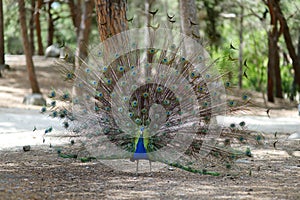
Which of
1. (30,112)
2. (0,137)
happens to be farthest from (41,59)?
(0,137)

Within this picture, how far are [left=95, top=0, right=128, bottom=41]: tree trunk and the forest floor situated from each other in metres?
2.35

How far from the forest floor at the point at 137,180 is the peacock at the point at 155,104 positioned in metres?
0.27

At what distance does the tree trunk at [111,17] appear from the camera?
33.2 feet

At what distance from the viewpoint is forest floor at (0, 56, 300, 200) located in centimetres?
641

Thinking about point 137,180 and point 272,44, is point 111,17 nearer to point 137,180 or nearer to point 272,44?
point 137,180

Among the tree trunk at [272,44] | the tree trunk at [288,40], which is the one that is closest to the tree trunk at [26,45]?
the tree trunk at [272,44]

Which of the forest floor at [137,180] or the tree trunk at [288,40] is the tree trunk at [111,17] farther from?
the tree trunk at [288,40]

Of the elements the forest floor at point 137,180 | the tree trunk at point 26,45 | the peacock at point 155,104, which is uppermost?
the tree trunk at point 26,45

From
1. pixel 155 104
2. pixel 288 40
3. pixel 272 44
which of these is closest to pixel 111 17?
pixel 155 104

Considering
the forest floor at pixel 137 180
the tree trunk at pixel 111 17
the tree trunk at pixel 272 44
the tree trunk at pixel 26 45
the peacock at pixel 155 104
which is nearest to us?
the forest floor at pixel 137 180

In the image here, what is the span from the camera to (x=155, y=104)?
7797 millimetres

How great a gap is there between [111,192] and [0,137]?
5.91 metres

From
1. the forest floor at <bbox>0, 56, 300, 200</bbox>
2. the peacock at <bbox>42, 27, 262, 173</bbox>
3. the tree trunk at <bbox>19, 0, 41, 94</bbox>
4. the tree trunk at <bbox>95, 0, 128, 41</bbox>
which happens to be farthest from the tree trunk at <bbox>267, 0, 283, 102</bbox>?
the peacock at <bbox>42, 27, 262, 173</bbox>

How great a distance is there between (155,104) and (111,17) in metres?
2.95
